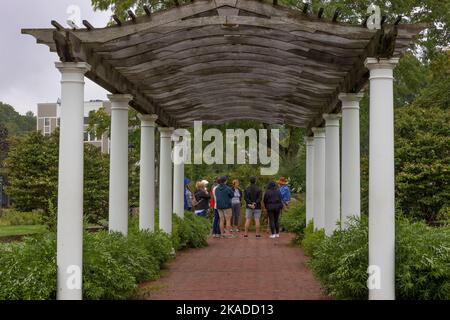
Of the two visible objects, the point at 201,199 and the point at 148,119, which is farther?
the point at 201,199

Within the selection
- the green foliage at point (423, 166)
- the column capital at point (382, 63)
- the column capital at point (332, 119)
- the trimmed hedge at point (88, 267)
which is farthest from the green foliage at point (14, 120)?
the column capital at point (382, 63)

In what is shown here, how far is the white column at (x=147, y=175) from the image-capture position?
48.2 feet

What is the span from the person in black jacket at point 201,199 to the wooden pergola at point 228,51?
27.2ft

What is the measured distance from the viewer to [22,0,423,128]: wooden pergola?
29.2 feet

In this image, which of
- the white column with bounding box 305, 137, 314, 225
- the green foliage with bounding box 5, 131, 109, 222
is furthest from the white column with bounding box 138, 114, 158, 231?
the green foliage with bounding box 5, 131, 109, 222

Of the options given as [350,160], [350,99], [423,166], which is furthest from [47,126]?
[350,99]

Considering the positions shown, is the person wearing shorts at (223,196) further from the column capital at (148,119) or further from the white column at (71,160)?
the white column at (71,160)

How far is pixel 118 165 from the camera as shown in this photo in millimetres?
12039

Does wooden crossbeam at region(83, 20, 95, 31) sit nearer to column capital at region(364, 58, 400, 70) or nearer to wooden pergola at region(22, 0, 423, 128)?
wooden pergola at region(22, 0, 423, 128)

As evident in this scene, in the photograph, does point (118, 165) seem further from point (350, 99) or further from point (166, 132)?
point (166, 132)

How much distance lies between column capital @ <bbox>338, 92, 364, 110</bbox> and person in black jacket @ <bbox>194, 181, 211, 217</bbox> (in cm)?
1125

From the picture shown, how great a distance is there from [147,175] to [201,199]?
8204 millimetres
